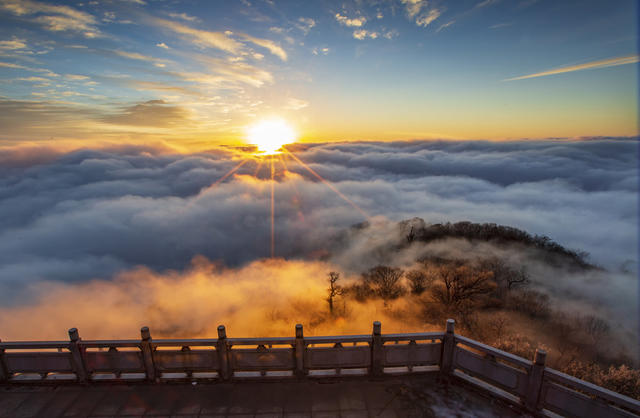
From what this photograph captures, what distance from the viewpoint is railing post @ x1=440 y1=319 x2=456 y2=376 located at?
8867 mm

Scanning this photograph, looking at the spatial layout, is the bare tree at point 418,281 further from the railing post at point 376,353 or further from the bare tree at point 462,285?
the railing post at point 376,353

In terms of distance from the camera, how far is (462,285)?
2689 inches

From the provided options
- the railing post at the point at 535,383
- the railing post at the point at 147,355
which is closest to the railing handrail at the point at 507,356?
the railing post at the point at 535,383

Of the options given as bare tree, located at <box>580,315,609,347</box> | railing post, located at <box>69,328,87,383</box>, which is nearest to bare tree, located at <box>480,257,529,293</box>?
bare tree, located at <box>580,315,609,347</box>

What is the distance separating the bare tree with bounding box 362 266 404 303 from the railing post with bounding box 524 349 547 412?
79.7m

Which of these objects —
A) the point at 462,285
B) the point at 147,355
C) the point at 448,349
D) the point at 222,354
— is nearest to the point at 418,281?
the point at 462,285

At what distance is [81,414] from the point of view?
7969mm

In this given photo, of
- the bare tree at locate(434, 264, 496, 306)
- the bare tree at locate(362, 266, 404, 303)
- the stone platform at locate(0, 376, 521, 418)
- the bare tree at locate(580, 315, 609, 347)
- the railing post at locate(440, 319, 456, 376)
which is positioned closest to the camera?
the stone platform at locate(0, 376, 521, 418)

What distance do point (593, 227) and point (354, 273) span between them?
138 meters

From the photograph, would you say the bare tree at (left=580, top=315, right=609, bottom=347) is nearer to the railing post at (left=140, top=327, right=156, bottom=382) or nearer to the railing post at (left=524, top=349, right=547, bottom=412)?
the railing post at (left=524, top=349, right=547, bottom=412)

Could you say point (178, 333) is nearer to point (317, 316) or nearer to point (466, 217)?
point (317, 316)

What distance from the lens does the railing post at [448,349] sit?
8.87 m

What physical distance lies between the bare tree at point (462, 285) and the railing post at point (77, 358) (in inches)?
2593

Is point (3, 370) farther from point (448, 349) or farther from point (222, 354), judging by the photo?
point (448, 349)
